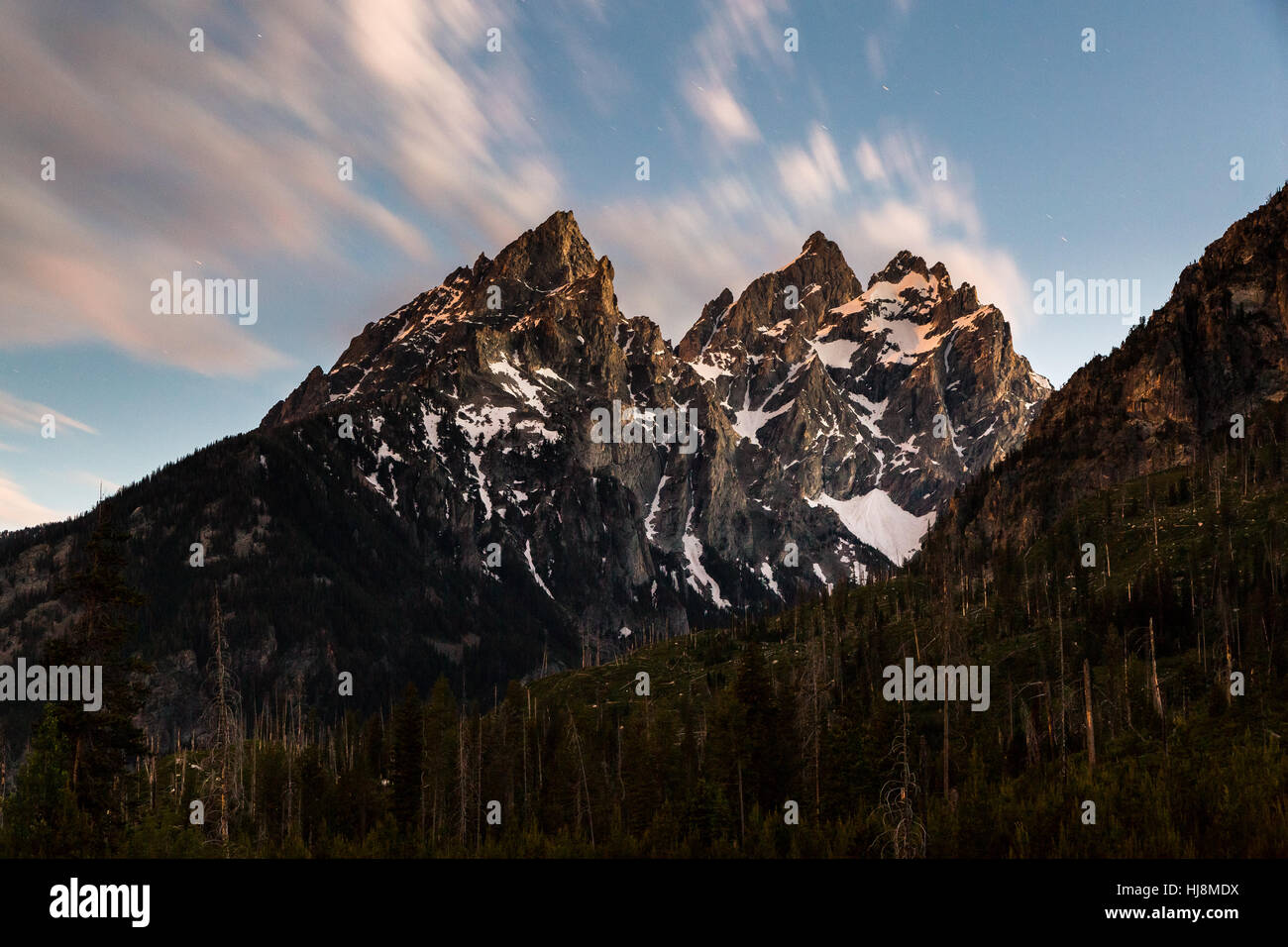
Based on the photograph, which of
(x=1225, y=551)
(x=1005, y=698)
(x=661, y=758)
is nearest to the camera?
(x=661, y=758)

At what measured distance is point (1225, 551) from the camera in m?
116

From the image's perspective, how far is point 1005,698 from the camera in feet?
315

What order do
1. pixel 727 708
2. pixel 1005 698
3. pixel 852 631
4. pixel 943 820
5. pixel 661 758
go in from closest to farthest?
pixel 943 820
pixel 727 708
pixel 661 758
pixel 1005 698
pixel 852 631
